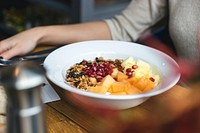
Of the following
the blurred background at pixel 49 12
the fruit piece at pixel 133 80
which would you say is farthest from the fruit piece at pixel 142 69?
the blurred background at pixel 49 12

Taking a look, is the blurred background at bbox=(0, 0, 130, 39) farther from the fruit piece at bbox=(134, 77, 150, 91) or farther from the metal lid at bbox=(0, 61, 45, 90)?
the metal lid at bbox=(0, 61, 45, 90)

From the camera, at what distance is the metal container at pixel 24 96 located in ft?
1.49

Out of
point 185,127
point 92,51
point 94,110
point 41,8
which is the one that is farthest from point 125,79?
point 41,8

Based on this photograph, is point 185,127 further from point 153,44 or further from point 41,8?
point 41,8

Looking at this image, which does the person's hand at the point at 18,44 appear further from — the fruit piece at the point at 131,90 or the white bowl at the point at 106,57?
the fruit piece at the point at 131,90

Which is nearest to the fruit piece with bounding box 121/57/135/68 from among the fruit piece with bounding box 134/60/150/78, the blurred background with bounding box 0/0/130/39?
the fruit piece with bounding box 134/60/150/78

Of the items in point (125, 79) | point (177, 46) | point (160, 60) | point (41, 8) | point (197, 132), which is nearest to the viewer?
point (197, 132)

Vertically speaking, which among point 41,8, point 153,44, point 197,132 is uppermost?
point 197,132

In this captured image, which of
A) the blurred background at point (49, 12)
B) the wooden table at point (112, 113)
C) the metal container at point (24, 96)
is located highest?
the metal container at point (24, 96)

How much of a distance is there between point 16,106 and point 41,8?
88.3 inches

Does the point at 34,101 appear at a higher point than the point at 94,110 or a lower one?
higher

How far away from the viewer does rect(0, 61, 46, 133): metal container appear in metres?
0.45

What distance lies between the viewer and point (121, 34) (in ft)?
4.42

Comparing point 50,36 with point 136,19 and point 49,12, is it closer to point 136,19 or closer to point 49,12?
point 136,19
